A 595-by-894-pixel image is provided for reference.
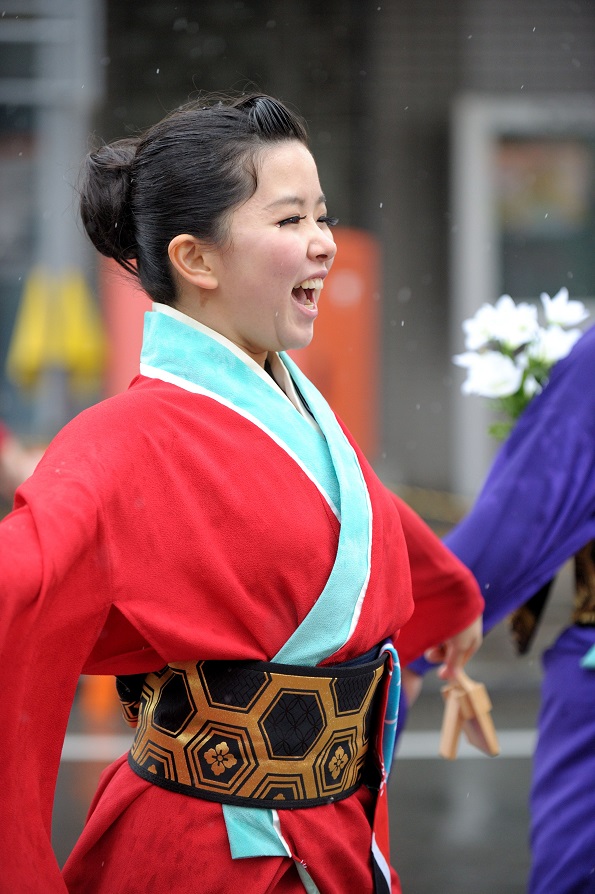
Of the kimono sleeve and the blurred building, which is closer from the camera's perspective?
the kimono sleeve

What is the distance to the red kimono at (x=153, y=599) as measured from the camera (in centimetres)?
160

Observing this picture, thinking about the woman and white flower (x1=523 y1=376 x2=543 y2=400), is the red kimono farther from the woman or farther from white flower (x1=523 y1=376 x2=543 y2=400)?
white flower (x1=523 y1=376 x2=543 y2=400)

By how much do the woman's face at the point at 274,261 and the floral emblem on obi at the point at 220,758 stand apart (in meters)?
0.58

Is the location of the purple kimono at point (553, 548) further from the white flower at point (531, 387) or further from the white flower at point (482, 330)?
the white flower at point (482, 330)

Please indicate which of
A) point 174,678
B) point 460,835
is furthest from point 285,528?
point 460,835

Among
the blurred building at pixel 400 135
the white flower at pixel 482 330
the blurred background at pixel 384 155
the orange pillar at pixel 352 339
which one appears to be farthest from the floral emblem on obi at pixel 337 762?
the blurred building at pixel 400 135

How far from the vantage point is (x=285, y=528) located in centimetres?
176

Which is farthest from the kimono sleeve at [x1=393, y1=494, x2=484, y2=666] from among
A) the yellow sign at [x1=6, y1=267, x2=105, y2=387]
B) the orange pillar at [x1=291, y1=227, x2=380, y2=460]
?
the orange pillar at [x1=291, y1=227, x2=380, y2=460]

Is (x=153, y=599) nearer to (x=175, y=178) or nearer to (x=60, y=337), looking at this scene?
(x=175, y=178)

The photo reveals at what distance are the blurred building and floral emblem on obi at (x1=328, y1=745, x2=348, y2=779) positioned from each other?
27.6ft

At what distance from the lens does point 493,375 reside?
2768 millimetres

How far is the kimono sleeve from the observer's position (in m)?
2.21

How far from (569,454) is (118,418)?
1099 mm

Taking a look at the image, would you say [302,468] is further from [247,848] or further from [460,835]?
[460,835]
